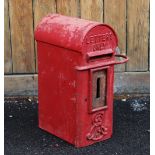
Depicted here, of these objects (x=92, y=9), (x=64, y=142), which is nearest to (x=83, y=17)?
(x=92, y=9)

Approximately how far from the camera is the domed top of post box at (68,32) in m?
4.00

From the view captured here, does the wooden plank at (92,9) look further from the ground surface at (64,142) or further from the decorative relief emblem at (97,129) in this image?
the decorative relief emblem at (97,129)

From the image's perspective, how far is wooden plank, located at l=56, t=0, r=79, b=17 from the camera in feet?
17.0

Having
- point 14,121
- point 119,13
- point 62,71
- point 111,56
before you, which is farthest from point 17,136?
point 119,13

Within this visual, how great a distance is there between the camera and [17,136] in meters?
Result: 4.46

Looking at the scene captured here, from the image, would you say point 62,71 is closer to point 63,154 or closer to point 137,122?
point 63,154

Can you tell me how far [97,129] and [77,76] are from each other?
0.50 metres

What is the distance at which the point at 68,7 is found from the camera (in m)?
5.18

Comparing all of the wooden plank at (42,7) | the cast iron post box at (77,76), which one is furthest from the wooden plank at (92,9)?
the cast iron post box at (77,76)

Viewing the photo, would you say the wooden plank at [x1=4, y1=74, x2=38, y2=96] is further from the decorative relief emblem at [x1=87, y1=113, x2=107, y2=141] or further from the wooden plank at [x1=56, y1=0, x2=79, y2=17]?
the decorative relief emblem at [x1=87, y1=113, x2=107, y2=141]

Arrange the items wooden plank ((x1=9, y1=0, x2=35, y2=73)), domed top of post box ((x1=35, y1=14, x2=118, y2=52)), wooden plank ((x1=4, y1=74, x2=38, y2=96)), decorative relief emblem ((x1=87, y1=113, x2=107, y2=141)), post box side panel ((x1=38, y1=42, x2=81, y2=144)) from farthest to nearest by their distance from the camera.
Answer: wooden plank ((x1=4, y1=74, x2=38, y2=96)), wooden plank ((x1=9, y1=0, x2=35, y2=73)), decorative relief emblem ((x1=87, y1=113, x2=107, y2=141)), post box side panel ((x1=38, y1=42, x2=81, y2=144)), domed top of post box ((x1=35, y1=14, x2=118, y2=52))

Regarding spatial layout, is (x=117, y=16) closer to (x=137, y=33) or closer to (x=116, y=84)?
(x=137, y=33)

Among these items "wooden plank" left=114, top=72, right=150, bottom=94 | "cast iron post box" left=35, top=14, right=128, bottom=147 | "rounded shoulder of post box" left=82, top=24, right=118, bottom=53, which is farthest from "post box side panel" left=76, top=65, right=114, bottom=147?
"wooden plank" left=114, top=72, right=150, bottom=94

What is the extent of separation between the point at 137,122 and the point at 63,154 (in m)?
0.91
